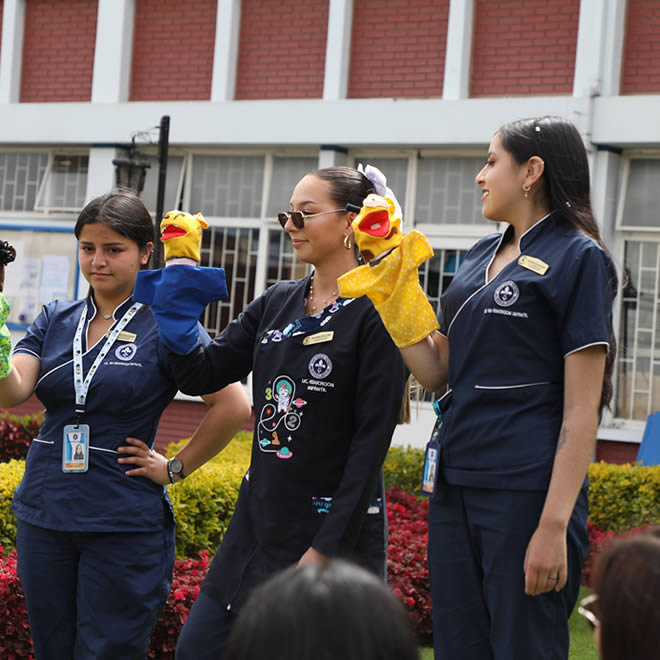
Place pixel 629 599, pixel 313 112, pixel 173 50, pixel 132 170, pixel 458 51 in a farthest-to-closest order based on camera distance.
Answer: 1. pixel 173 50
2. pixel 132 170
3. pixel 313 112
4. pixel 458 51
5. pixel 629 599

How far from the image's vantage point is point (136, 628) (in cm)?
315

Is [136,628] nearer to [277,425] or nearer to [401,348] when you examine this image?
[277,425]

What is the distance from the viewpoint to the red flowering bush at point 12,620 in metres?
→ 4.35

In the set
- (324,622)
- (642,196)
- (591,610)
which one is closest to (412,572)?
(591,610)

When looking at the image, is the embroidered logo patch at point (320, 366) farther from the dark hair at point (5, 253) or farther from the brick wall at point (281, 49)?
the brick wall at point (281, 49)

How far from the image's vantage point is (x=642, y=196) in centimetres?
1006

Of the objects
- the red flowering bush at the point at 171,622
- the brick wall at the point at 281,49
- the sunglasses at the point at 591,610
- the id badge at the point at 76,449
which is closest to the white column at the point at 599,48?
the brick wall at the point at 281,49

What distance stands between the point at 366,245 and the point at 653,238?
25.6 feet

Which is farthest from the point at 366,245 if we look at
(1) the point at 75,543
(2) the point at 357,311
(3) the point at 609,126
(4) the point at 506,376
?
(3) the point at 609,126

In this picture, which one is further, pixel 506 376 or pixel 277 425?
pixel 277 425

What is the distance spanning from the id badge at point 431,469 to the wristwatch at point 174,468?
912 mm

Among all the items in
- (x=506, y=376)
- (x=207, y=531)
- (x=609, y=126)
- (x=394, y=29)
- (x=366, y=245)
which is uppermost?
(x=394, y=29)

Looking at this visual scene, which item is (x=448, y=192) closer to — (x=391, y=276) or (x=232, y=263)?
(x=232, y=263)

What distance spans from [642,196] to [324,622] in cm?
940
